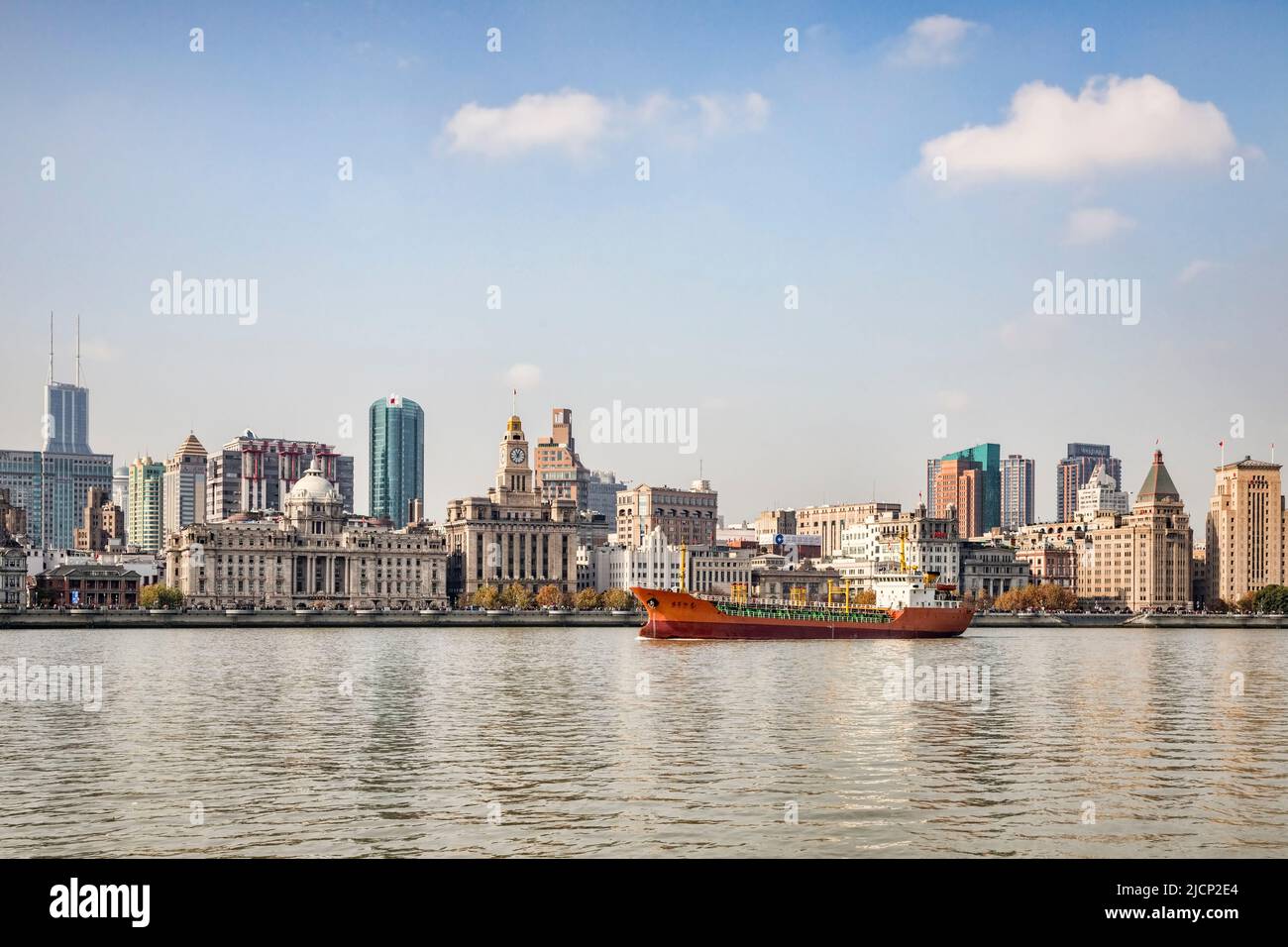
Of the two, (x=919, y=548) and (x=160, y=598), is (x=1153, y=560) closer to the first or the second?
(x=919, y=548)

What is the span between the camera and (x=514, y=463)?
189 m

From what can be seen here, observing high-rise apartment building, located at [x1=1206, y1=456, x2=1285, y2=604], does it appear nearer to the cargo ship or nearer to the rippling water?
the cargo ship

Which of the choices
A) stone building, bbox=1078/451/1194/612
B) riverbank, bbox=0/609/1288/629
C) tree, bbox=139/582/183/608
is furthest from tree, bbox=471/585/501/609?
stone building, bbox=1078/451/1194/612

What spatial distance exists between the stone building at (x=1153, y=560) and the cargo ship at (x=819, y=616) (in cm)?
9597

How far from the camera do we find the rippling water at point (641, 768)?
18672 millimetres

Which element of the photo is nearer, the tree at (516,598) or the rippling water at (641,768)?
the rippling water at (641,768)

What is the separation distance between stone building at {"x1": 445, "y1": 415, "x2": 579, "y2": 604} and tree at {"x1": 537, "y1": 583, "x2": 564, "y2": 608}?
1380 cm

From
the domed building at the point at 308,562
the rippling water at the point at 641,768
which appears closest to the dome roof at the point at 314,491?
the domed building at the point at 308,562

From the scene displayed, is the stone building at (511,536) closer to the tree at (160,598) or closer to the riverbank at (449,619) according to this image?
the riverbank at (449,619)
